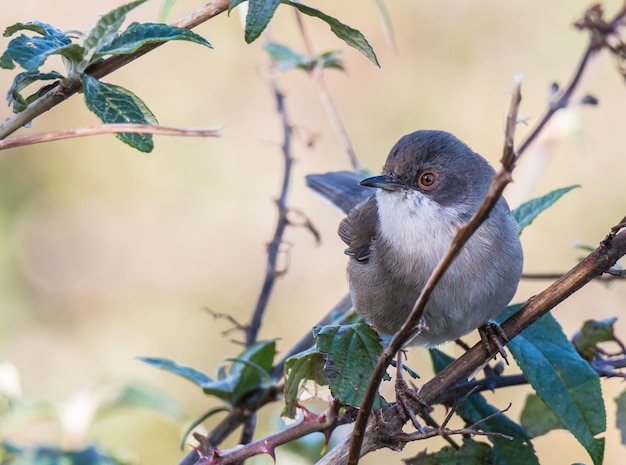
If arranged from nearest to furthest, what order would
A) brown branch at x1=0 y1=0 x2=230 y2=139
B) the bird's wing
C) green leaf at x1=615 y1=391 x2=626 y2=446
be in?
brown branch at x1=0 y1=0 x2=230 y2=139
green leaf at x1=615 y1=391 x2=626 y2=446
the bird's wing

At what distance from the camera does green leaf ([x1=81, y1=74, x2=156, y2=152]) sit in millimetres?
1636

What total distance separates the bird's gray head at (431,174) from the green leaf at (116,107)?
1.51 m

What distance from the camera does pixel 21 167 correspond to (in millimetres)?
6648

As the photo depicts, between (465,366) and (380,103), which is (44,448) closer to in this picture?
(465,366)

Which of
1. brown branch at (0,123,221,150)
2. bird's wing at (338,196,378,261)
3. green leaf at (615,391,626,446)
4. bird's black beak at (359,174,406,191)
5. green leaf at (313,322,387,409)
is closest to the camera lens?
brown branch at (0,123,221,150)

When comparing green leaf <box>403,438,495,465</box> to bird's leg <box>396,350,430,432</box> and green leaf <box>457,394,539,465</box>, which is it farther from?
bird's leg <box>396,350,430,432</box>

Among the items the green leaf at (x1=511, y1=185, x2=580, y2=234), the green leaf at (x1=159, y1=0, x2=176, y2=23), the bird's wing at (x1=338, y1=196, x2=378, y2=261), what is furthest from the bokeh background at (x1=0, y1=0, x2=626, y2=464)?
the green leaf at (x1=159, y1=0, x2=176, y2=23)

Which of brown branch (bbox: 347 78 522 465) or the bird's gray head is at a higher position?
the bird's gray head

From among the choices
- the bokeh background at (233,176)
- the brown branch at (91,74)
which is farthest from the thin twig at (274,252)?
the bokeh background at (233,176)

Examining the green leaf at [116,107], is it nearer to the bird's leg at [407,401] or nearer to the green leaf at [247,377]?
the bird's leg at [407,401]

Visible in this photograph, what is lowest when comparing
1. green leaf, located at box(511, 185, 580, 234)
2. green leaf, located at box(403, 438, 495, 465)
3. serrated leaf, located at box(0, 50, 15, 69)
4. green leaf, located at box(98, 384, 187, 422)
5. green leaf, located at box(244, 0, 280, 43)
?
green leaf, located at box(98, 384, 187, 422)

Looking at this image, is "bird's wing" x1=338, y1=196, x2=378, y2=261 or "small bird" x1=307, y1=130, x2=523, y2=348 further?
"bird's wing" x1=338, y1=196, x2=378, y2=261

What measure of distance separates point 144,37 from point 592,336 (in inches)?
Result: 62.8

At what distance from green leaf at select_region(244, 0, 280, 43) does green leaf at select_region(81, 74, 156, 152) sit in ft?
0.88
